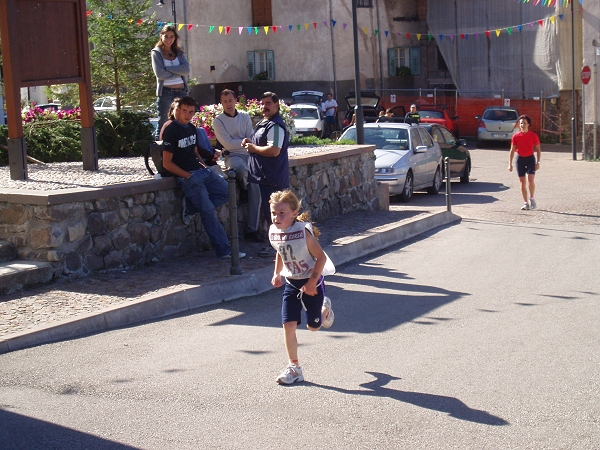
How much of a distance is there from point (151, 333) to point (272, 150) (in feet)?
10.3

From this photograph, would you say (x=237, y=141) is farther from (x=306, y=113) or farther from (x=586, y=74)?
(x=306, y=113)

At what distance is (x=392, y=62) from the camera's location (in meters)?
40.8

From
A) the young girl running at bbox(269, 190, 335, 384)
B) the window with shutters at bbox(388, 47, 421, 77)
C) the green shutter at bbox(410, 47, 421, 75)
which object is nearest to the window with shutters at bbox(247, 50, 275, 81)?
the window with shutters at bbox(388, 47, 421, 77)

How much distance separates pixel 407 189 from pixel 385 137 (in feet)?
4.78

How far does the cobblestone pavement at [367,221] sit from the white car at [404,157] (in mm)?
369

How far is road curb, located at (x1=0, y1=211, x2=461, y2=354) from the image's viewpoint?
6.68 meters

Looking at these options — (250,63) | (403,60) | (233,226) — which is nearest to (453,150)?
(233,226)

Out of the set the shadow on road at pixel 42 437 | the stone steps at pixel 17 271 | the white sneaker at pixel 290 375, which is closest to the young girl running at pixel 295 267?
the white sneaker at pixel 290 375

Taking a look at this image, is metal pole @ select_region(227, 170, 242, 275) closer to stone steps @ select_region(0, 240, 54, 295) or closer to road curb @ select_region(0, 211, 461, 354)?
road curb @ select_region(0, 211, 461, 354)

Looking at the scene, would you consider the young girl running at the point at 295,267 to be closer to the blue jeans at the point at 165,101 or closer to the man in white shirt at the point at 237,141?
the man in white shirt at the point at 237,141

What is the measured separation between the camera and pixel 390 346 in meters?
6.66

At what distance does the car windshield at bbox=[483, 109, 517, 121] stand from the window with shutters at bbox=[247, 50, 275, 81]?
36.9 ft

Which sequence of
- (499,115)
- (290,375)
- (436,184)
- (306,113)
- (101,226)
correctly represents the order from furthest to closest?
1. (306,113)
2. (499,115)
3. (436,184)
4. (101,226)
5. (290,375)

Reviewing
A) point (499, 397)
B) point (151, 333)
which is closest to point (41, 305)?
point (151, 333)
